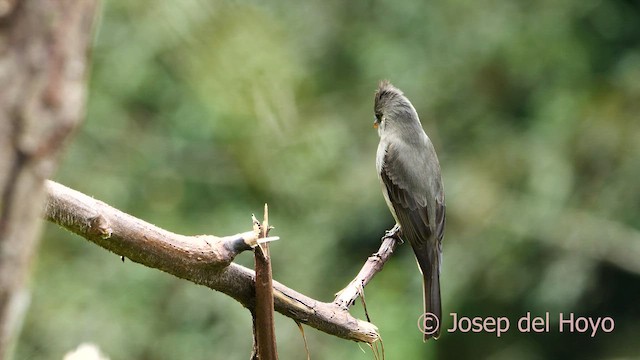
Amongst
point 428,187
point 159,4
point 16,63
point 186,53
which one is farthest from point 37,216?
point 186,53

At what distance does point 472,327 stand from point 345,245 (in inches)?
37.7

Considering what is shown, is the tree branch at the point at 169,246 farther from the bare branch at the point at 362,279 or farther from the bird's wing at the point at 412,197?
the bird's wing at the point at 412,197

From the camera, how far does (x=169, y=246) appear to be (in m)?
1.87

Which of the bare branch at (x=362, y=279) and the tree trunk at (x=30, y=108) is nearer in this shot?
the tree trunk at (x=30, y=108)

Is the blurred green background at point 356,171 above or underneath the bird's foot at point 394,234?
above

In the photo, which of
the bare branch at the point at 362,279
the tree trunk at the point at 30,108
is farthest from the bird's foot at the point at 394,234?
the tree trunk at the point at 30,108

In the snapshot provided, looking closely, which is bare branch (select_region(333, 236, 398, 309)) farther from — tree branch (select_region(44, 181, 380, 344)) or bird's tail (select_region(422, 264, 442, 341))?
bird's tail (select_region(422, 264, 442, 341))

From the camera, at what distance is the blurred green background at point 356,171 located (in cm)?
537

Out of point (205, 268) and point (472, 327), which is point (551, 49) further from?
point (205, 268)

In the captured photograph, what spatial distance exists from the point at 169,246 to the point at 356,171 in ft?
13.5

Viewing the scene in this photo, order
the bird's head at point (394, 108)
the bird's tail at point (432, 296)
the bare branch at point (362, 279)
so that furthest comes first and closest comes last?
the bird's head at point (394, 108) → the bird's tail at point (432, 296) → the bare branch at point (362, 279)

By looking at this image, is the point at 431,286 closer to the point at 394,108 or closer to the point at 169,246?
the point at 394,108

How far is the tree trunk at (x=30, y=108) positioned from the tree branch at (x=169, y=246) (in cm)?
75

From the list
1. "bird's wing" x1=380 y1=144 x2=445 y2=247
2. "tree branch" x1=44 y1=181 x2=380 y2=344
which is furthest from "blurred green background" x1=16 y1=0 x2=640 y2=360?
"tree branch" x1=44 y1=181 x2=380 y2=344
